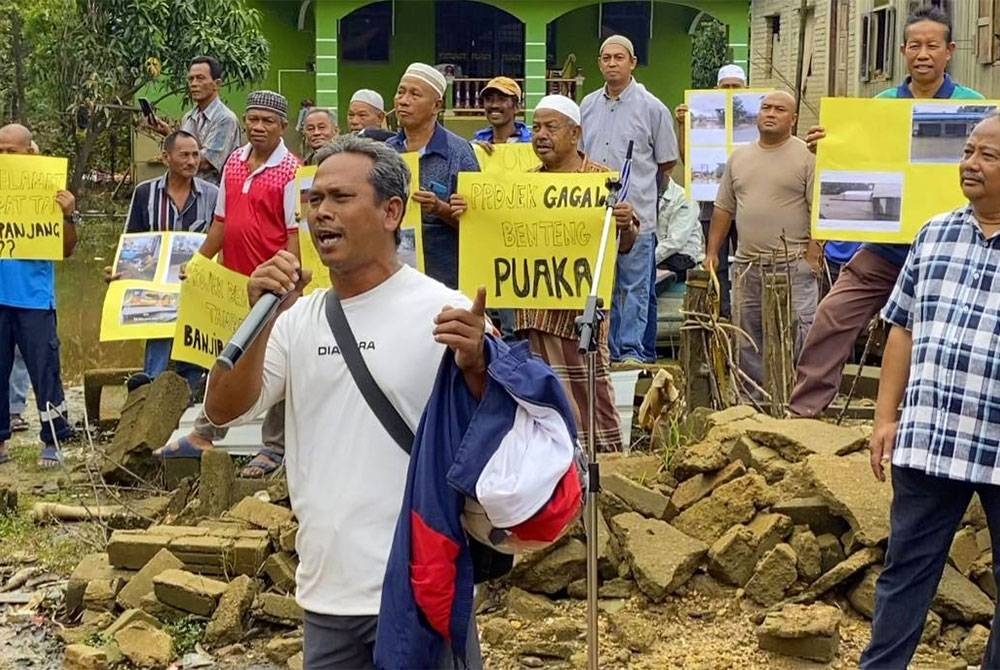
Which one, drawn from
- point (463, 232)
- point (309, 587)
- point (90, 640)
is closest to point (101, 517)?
point (90, 640)

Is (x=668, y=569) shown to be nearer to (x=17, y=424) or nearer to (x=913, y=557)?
(x=913, y=557)

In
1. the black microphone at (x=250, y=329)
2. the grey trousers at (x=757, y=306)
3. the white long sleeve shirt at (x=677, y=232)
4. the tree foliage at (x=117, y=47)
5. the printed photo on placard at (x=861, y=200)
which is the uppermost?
the tree foliage at (x=117, y=47)

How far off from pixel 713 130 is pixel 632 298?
188 cm

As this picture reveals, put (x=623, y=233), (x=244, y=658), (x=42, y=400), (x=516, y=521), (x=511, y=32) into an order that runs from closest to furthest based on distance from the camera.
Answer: (x=516, y=521)
(x=244, y=658)
(x=623, y=233)
(x=42, y=400)
(x=511, y=32)

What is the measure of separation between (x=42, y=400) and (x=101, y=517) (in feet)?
5.46

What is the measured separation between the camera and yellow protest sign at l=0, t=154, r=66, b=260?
8633mm

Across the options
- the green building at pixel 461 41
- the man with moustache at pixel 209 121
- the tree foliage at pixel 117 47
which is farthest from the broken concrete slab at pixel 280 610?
the green building at pixel 461 41

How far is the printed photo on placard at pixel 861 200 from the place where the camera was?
7082 mm

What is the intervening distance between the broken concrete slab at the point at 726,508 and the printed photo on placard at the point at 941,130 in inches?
73.0

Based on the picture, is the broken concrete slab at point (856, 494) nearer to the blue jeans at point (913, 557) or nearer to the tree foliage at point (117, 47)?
the blue jeans at point (913, 557)

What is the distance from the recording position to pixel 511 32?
30266mm

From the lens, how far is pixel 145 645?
5.80 m

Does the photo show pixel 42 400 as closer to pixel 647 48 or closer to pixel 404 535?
pixel 404 535

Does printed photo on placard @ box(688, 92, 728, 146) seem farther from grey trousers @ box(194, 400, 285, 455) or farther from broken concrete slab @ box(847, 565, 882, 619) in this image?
broken concrete slab @ box(847, 565, 882, 619)
